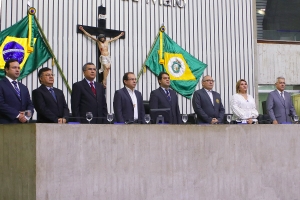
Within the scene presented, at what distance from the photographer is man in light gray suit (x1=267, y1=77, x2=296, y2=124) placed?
7082 millimetres

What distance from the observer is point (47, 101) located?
5309 millimetres

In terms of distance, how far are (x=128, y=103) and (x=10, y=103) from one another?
1316mm

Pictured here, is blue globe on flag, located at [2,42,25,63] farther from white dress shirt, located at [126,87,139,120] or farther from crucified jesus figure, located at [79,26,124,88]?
white dress shirt, located at [126,87,139,120]

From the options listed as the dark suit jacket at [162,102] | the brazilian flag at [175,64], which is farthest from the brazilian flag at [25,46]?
the dark suit jacket at [162,102]

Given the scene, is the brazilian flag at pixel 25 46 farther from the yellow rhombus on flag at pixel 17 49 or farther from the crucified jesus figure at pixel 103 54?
the crucified jesus figure at pixel 103 54

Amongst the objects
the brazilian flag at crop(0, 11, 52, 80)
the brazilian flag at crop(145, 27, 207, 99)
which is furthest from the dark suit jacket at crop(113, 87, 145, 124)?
the brazilian flag at crop(145, 27, 207, 99)

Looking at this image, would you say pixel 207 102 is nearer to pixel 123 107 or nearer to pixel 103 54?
pixel 123 107

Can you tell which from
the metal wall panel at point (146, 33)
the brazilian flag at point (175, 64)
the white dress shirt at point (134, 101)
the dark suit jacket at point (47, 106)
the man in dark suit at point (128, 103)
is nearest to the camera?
the dark suit jacket at point (47, 106)

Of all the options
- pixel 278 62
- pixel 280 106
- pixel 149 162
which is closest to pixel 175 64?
pixel 278 62

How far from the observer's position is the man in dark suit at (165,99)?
5.97 metres

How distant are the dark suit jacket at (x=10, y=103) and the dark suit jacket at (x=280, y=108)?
3428 millimetres

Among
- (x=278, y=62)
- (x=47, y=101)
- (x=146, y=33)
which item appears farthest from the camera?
(x=278, y=62)

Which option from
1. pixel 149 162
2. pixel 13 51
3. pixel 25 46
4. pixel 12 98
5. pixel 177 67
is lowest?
pixel 149 162

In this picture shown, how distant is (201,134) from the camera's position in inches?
195
